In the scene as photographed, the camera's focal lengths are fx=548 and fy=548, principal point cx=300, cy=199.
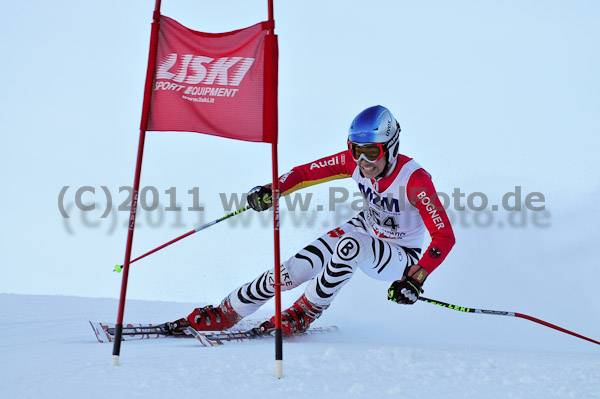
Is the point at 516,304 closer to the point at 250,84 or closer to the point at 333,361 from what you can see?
the point at 333,361

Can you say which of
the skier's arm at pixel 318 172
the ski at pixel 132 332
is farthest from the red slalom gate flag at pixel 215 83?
the ski at pixel 132 332

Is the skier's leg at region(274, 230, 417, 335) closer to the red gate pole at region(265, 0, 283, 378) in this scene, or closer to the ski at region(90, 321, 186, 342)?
the ski at region(90, 321, 186, 342)

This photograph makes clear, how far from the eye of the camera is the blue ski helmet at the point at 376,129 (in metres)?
4.04

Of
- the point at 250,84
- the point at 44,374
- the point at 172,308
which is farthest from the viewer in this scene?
the point at 172,308

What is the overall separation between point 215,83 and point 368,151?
125 cm

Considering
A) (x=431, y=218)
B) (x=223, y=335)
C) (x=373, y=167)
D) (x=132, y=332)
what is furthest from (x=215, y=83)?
(x=132, y=332)

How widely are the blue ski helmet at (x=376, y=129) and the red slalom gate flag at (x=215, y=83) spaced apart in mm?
864

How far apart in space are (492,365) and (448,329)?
2.38 meters

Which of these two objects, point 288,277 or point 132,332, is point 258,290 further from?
point 132,332

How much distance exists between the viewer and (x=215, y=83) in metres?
3.56

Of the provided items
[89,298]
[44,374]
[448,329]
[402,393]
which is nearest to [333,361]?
[402,393]

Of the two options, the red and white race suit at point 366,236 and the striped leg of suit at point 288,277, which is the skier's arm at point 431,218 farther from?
the striped leg of suit at point 288,277

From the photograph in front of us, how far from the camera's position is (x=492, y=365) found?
328 cm

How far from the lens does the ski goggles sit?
407 centimetres
